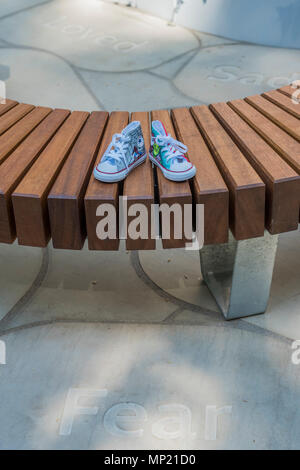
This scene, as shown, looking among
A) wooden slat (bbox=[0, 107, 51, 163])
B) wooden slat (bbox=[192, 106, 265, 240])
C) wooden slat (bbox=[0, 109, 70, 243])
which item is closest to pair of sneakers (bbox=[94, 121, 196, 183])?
wooden slat (bbox=[192, 106, 265, 240])

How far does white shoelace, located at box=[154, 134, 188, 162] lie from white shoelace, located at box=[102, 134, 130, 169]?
11cm

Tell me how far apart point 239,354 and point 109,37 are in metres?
3.81

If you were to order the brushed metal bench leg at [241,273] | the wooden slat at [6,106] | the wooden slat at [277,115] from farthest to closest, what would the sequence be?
the wooden slat at [6,106] < the wooden slat at [277,115] < the brushed metal bench leg at [241,273]

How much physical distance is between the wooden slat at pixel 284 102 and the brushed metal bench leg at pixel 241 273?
22.0 inches

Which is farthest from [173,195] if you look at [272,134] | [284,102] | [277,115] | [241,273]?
[284,102]

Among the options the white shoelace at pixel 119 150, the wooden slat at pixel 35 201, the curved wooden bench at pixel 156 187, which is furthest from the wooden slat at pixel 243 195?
the wooden slat at pixel 35 201

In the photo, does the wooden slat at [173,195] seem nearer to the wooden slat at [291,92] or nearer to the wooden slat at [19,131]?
the wooden slat at [19,131]

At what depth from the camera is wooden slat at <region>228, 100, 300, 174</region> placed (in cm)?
171

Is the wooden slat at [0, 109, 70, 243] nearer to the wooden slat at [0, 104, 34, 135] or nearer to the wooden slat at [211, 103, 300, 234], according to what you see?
the wooden slat at [0, 104, 34, 135]

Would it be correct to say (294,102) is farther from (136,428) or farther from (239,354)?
(136,428)

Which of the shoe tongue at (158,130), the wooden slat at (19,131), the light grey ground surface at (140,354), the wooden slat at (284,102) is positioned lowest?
the light grey ground surface at (140,354)

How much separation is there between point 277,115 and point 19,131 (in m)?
0.98

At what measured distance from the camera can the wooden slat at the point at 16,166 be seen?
→ 5.29 feet

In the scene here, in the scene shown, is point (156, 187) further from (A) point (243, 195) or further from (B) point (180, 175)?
(A) point (243, 195)
